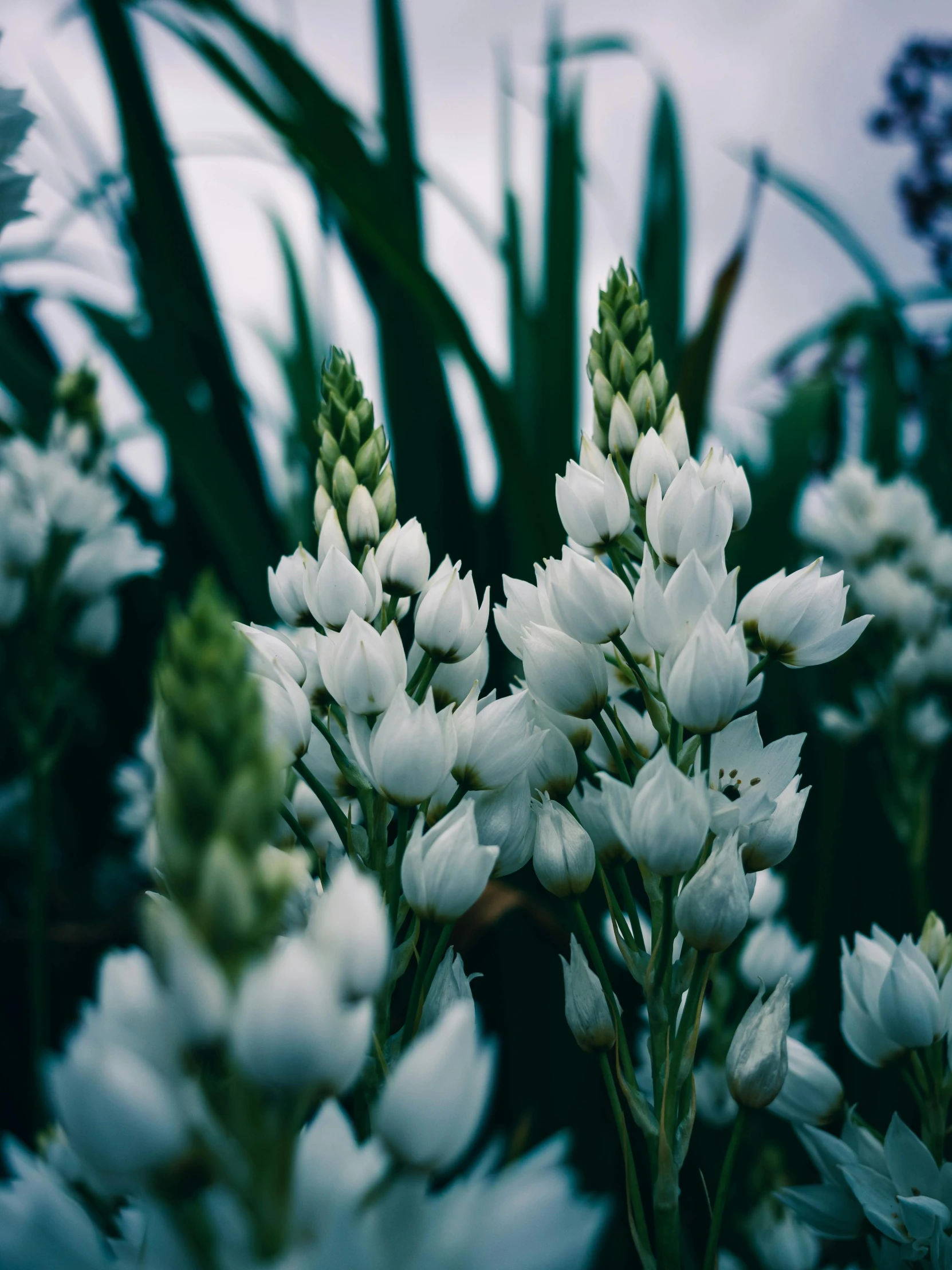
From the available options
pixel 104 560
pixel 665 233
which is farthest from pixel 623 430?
pixel 665 233

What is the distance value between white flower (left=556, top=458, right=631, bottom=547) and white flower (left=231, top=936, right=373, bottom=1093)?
249 mm

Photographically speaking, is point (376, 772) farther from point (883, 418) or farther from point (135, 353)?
point (883, 418)

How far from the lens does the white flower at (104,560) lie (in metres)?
0.90

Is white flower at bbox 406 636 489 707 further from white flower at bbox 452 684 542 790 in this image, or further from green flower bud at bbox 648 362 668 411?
green flower bud at bbox 648 362 668 411

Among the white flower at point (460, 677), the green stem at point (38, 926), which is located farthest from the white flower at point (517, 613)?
the green stem at point (38, 926)

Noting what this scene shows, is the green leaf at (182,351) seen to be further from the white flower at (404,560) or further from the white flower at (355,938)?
the white flower at (355,938)

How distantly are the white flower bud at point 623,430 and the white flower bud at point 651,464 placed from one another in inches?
0.6

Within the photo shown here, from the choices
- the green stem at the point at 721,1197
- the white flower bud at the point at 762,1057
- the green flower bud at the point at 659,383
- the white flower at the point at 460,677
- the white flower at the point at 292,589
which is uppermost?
the green flower bud at the point at 659,383

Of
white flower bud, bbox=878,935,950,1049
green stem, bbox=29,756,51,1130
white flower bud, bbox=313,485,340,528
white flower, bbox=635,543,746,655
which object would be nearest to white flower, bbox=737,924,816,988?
white flower bud, bbox=878,935,950,1049

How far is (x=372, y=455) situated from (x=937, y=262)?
5.56 ft

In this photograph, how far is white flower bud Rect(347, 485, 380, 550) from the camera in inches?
16.3

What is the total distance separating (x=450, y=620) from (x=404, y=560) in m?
0.04

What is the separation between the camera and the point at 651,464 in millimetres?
406

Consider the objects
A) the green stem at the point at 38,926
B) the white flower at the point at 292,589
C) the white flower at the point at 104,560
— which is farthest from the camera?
the white flower at the point at 104,560
